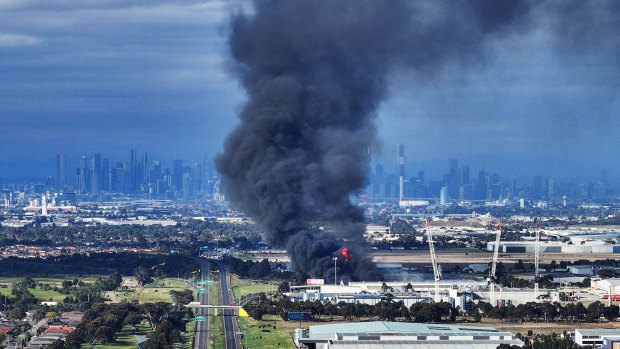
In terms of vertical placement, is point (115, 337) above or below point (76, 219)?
below

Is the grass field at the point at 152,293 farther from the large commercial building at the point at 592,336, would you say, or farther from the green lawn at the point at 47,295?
the large commercial building at the point at 592,336

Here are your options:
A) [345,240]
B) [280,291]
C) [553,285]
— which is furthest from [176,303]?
[553,285]

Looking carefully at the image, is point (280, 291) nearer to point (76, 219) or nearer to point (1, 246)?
point (1, 246)

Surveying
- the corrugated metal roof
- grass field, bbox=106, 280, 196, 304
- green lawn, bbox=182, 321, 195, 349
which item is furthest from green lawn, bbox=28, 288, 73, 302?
the corrugated metal roof

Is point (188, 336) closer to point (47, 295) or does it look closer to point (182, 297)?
point (182, 297)

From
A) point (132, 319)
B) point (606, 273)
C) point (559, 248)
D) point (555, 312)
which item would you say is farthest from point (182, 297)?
point (559, 248)

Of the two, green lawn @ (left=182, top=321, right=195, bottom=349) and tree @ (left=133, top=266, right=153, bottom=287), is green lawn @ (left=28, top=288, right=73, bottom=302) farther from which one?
green lawn @ (left=182, top=321, right=195, bottom=349)
